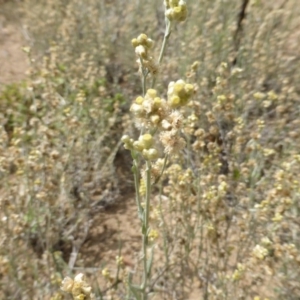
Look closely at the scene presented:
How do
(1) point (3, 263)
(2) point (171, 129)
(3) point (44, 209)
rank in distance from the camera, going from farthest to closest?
(3) point (44, 209)
(1) point (3, 263)
(2) point (171, 129)

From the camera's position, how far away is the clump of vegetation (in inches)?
55.7

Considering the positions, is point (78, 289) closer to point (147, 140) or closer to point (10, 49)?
point (147, 140)

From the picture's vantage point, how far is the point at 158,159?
1.15 metres

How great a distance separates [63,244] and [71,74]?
46.5 inches

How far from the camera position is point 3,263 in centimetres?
144

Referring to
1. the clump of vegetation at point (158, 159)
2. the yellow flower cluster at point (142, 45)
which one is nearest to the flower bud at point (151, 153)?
the clump of vegetation at point (158, 159)

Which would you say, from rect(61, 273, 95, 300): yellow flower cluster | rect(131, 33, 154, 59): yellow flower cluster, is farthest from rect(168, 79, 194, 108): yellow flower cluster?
rect(61, 273, 95, 300): yellow flower cluster

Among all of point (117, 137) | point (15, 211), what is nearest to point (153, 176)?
point (15, 211)

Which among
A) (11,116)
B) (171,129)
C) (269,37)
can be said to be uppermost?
(269,37)

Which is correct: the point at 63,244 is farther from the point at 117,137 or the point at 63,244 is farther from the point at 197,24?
the point at 197,24

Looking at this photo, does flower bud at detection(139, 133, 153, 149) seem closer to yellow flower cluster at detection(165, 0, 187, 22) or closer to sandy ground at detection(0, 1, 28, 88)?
yellow flower cluster at detection(165, 0, 187, 22)

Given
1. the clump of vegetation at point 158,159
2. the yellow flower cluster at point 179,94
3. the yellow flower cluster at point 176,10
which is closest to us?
the yellow flower cluster at point 179,94

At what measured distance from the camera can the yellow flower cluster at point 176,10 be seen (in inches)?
38.9

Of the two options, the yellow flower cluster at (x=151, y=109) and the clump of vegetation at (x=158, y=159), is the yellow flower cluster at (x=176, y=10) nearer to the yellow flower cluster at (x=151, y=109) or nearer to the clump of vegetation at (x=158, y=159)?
the clump of vegetation at (x=158, y=159)
